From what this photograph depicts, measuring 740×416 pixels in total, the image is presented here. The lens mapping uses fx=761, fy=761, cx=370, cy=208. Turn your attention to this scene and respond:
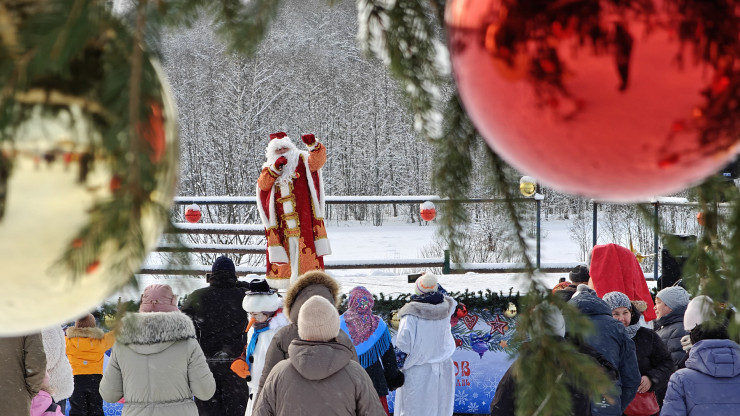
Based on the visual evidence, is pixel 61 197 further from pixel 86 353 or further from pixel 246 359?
pixel 86 353

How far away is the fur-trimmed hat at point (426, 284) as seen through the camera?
3986 mm

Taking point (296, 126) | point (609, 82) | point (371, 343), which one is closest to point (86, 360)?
point (371, 343)

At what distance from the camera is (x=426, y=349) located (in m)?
4.00

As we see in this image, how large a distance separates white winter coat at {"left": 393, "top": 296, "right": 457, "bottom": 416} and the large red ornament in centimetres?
352

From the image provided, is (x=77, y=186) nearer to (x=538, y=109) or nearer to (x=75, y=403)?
(x=538, y=109)

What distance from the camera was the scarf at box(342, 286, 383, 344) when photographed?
375 cm

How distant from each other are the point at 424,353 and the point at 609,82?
11.9 feet

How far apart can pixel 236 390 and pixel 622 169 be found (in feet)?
12.0

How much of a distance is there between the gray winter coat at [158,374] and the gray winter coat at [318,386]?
544 millimetres

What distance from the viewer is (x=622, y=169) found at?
53cm

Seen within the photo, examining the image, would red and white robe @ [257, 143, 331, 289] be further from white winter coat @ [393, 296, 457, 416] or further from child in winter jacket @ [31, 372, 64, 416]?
child in winter jacket @ [31, 372, 64, 416]

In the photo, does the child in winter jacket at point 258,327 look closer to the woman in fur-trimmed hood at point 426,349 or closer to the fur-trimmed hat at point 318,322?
the woman in fur-trimmed hood at point 426,349

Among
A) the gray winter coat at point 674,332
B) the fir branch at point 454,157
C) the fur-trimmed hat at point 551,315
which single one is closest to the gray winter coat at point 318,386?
the gray winter coat at point 674,332

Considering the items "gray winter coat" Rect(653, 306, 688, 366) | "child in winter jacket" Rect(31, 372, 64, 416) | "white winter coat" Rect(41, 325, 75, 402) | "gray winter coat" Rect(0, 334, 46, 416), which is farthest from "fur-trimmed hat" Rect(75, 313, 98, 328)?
"gray winter coat" Rect(653, 306, 688, 366)
